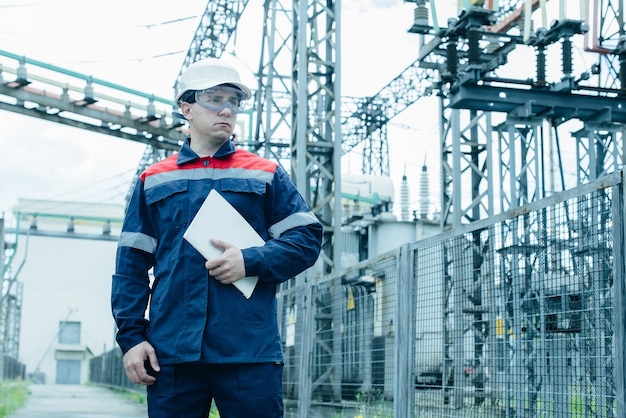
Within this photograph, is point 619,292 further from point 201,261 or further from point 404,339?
point 404,339

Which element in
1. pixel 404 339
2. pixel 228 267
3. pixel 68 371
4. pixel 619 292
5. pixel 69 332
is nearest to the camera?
pixel 228 267

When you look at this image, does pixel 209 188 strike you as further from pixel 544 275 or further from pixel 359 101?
pixel 359 101

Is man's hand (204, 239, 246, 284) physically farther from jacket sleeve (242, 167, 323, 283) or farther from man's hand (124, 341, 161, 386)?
man's hand (124, 341, 161, 386)

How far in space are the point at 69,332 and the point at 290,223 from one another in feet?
194

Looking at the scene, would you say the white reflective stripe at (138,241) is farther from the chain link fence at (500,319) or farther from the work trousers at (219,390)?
the chain link fence at (500,319)

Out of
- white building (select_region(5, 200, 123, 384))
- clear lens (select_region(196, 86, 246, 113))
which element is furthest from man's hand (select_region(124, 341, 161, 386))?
white building (select_region(5, 200, 123, 384))

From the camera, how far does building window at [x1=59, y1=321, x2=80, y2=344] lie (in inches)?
2373

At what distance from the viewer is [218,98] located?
335cm

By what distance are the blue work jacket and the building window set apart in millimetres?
58977

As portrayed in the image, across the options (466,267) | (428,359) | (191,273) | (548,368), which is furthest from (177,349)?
(428,359)

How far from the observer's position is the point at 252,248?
3162 mm

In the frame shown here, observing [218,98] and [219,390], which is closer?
[219,390]

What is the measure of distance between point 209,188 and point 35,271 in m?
58.9

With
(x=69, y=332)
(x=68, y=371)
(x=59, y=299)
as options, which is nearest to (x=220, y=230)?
(x=59, y=299)
